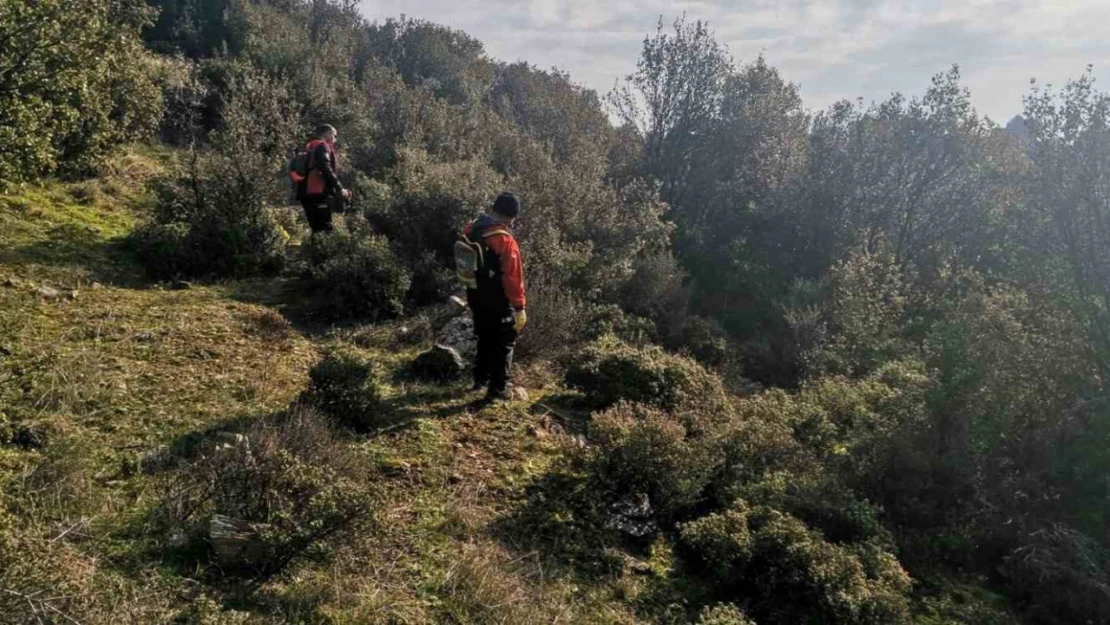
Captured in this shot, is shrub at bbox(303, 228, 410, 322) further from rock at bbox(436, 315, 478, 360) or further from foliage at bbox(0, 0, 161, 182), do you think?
foliage at bbox(0, 0, 161, 182)

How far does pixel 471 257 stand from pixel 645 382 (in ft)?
6.97

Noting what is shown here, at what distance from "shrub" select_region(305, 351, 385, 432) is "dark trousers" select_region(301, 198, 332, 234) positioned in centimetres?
411

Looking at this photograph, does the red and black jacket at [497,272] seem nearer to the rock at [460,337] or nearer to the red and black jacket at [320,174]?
the rock at [460,337]

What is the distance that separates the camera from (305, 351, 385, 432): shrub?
218 inches

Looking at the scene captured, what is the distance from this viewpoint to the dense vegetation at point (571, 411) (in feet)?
13.4

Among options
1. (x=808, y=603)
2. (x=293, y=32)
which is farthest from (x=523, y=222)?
(x=293, y=32)

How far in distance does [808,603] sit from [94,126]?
34.5 ft

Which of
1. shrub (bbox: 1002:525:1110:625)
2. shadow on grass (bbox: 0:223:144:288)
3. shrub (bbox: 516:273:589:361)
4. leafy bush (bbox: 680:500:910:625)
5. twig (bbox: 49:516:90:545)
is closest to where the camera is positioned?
twig (bbox: 49:516:90:545)

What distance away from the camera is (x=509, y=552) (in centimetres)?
454

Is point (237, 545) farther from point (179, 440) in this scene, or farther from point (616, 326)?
point (616, 326)

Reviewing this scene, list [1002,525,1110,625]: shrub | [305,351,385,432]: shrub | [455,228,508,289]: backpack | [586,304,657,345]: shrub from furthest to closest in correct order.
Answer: [586,304,657,345]: shrub → [455,228,508,289]: backpack → [305,351,385,432]: shrub → [1002,525,1110,625]: shrub

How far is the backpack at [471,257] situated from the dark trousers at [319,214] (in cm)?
380

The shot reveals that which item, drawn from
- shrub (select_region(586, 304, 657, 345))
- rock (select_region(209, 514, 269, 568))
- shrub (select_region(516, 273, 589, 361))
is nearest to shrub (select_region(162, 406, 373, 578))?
rock (select_region(209, 514, 269, 568))

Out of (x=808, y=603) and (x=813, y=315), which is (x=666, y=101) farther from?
(x=808, y=603)
